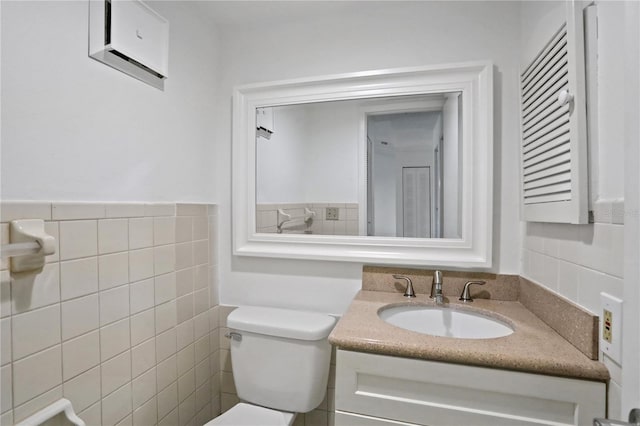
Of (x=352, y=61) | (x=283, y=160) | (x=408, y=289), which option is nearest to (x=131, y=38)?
(x=283, y=160)

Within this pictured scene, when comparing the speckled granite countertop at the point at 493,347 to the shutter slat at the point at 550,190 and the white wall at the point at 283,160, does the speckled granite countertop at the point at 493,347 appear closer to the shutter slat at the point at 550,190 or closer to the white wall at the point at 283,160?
the shutter slat at the point at 550,190

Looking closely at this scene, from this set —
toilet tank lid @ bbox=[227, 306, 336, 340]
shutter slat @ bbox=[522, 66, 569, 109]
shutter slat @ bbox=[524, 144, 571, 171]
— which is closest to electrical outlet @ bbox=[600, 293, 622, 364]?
shutter slat @ bbox=[524, 144, 571, 171]

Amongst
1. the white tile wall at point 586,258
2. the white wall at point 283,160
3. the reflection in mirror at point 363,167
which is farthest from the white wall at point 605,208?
the white wall at point 283,160

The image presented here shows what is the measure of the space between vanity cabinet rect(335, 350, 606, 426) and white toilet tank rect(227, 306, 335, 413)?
31 cm

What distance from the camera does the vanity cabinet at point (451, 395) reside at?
793 mm

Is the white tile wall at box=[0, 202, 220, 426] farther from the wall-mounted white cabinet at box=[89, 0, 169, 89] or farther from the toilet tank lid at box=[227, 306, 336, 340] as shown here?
the wall-mounted white cabinet at box=[89, 0, 169, 89]

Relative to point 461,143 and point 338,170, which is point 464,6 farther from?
point 338,170

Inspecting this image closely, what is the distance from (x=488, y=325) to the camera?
1.18 metres

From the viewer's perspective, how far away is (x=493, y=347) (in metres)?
0.87

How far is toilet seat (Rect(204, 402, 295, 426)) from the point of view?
3.92 feet

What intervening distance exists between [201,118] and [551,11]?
4.73ft

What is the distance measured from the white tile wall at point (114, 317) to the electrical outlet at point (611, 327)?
1.40 meters

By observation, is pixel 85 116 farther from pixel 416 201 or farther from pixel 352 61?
pixel 416 201

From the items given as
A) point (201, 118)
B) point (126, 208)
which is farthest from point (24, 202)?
point (201, 118)
